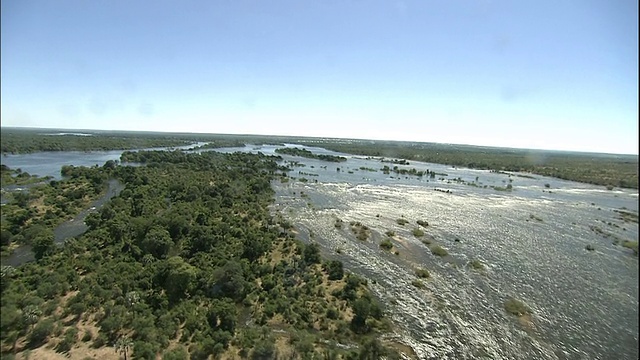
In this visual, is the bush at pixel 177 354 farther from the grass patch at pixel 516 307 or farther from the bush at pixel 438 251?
the bush at pixel 438 251

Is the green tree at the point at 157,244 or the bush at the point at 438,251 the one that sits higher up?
the green tree at the point at 157,244

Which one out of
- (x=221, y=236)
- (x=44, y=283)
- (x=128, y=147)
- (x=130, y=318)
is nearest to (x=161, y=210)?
(x=221, y=236)

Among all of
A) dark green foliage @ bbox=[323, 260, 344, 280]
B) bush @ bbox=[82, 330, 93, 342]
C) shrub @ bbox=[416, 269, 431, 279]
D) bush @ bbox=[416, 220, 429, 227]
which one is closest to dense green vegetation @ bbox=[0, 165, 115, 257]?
bush @ bbox=[82, 330, 93, 342]

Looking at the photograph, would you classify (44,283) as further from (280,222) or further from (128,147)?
(128,147)

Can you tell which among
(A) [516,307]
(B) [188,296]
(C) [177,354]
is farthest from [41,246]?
(A) [516,307]

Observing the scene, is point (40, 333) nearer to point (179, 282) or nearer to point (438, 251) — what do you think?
point (179, 282)

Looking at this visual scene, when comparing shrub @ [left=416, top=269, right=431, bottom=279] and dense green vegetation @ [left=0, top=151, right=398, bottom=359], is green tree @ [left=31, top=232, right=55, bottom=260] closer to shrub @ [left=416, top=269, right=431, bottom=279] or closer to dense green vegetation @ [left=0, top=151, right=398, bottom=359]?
dense green vegetation @ [left=0, top=151, right=398, bottom=359]

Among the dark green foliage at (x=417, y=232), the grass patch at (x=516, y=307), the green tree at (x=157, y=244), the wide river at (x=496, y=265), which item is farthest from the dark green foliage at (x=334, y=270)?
the green tree at (x=157, y=244)
